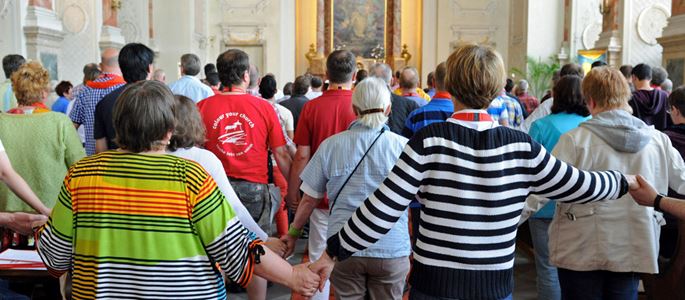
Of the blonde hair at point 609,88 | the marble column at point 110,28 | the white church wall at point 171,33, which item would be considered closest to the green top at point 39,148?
the blonde hair at point 609,88

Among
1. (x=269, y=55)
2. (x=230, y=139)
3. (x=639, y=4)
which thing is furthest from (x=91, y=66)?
(x=269, y=55)

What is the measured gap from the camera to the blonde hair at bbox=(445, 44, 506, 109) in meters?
2.50

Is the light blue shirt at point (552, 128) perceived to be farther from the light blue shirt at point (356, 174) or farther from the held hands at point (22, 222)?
the held hands at point (22, 222)

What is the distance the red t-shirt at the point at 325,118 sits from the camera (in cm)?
458

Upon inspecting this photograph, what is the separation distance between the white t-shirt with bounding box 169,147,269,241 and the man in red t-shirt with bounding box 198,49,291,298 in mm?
1019

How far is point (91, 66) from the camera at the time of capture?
24.1 ft

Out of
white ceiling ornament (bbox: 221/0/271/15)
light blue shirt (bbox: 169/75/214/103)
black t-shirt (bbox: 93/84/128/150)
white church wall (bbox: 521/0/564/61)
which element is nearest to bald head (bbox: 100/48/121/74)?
black t-shirt (bbox: 93/84/128/150)

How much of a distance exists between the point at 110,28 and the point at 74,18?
1162 mm

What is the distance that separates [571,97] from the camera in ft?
14.3

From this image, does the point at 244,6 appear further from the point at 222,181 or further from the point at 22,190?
the point at 222,181

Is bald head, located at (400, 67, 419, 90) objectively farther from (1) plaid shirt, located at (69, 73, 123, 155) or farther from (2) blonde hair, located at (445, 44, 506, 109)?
(2) blonde hair, located at (445, 44, 506, 109)

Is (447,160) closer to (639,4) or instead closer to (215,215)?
(215,215)

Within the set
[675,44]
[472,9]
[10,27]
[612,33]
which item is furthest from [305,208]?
[472,9]

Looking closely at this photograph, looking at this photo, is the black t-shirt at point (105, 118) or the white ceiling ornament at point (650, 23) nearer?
the black t-shirt at point (105, 118)
